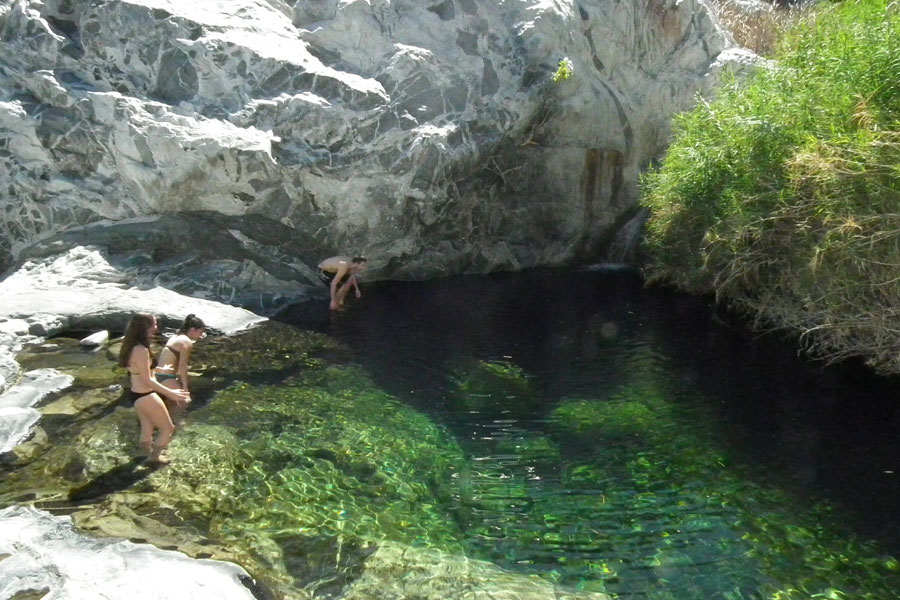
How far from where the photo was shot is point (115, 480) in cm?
605

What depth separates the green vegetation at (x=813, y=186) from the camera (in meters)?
7.71

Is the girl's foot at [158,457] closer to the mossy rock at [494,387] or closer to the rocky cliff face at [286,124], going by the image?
the mossy rock at [494,387]

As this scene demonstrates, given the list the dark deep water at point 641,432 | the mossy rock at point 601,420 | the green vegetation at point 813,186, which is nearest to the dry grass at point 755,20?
the green vegetation at point 813,186

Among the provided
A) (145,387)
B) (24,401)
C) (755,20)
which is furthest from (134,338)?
(755,20)

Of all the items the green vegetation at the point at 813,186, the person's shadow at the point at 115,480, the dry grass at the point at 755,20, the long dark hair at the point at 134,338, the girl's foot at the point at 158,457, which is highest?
the dry grass at the point at 755,20

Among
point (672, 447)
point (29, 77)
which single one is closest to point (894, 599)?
Result: point (672, 447)

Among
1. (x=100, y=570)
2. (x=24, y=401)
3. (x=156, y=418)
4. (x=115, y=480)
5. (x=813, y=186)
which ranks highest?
Result: (x=813, y=186)

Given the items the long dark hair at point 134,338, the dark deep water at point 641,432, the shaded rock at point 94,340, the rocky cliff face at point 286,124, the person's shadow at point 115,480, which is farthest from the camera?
the rocky cliff face at point 286,124

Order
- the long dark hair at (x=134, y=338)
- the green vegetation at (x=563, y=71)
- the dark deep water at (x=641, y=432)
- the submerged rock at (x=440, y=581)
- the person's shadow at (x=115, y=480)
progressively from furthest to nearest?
the green vegetation at (x=563, y=71)
the long dark hair at (x=134, y=338)
the person's shadow at (x=115, y=480)
the dark deep water at (x=641, y=432)
the submerged rock at (x=440, y=581)

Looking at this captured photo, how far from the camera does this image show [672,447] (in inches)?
287

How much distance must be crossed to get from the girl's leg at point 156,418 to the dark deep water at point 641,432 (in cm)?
277

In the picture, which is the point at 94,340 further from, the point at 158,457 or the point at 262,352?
the point at 158,457

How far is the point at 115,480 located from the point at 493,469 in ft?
11.0

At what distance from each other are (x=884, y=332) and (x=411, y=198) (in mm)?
8674
